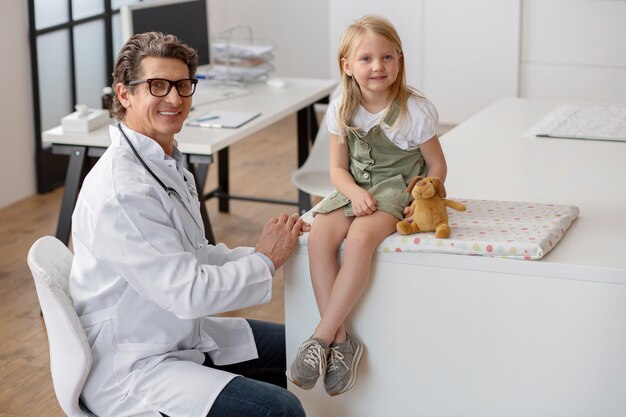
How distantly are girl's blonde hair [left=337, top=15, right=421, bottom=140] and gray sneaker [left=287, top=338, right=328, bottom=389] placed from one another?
1.44 feet

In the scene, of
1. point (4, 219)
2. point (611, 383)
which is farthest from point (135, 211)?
point (4, 219)

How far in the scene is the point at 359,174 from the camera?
6.74 ft

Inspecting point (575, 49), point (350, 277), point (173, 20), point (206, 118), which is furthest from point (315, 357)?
point (575, 49)

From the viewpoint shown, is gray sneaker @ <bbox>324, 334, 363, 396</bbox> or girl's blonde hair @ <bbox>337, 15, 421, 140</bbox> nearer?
gray sneaker @ <bbox>324, 334, 363, 396</bbox>

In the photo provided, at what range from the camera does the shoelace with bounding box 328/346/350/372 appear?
1.88m

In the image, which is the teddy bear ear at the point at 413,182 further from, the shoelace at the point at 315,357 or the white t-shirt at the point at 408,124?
the shoelace at the point at 315,357

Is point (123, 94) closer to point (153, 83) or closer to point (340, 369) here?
point (153, 83)

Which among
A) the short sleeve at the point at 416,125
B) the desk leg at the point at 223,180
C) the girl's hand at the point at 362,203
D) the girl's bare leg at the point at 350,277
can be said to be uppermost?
the short sleeve at the point at 416,125

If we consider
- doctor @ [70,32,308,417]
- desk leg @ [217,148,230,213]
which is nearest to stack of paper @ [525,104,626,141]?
doctor @ [70,32,308,417]

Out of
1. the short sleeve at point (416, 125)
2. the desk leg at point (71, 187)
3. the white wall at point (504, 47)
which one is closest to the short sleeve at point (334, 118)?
the short sleeve at point (416, 125)

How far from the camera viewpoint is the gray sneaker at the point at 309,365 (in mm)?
1833

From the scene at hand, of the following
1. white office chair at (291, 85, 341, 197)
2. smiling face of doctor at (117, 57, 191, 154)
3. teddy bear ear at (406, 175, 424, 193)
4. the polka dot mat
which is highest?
smiling face of doctor at (117, 57, 191, 154)

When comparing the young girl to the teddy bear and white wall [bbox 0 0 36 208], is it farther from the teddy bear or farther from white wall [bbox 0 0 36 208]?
white wall [bbox 0 0 36 208]

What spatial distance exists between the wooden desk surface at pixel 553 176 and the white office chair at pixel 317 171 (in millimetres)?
622
